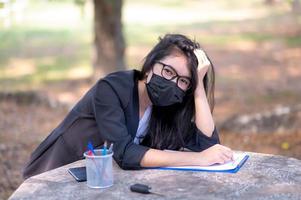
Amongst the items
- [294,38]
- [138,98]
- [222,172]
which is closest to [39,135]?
[138,98]

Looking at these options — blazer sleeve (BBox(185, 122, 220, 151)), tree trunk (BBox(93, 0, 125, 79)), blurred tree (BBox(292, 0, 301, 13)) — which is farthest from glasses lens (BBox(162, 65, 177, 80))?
tree trunk (BBox(93, 0, 125, 79))

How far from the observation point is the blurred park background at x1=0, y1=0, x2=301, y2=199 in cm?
728

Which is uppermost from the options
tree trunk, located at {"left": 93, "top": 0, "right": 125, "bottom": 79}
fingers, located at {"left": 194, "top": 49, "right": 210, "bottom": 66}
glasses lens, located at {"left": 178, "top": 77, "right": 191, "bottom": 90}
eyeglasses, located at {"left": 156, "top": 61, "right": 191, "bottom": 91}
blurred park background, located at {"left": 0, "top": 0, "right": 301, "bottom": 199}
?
fingers, located at {"left": 194, "top": 49, "right": 210, "bottom": 66}

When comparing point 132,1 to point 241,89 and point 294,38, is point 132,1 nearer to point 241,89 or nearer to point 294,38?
point 294,38

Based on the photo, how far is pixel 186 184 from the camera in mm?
2727

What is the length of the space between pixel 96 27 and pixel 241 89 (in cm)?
313

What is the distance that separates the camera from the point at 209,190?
8.66ft

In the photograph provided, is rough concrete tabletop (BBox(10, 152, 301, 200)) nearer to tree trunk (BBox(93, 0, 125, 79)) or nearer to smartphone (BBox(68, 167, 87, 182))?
smartphone (BBox(68, 167, 87, 182))

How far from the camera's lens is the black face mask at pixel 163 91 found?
313 cm

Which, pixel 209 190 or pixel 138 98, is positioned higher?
pixel 138 98

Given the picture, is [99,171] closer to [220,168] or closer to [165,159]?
[165,159]

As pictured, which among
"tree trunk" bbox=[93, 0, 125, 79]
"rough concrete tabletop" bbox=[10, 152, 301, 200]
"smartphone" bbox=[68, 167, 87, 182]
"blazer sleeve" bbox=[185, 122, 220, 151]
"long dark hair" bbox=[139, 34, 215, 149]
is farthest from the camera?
"tree trunk" bbox=[93, 0, 125, 79]

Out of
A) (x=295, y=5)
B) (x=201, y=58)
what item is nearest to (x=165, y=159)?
(x=201, y=58)

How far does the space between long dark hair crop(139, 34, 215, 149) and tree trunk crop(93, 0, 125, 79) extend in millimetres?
5528
